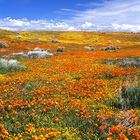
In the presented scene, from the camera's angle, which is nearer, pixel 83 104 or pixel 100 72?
pixel 83 104

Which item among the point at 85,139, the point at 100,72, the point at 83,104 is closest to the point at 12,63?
the point at 100,72

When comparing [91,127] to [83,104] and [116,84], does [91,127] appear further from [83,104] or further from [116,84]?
[116,84]

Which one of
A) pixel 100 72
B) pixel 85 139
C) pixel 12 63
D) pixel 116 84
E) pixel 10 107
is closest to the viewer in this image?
pixel 85 139

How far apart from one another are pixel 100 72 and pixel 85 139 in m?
11.7

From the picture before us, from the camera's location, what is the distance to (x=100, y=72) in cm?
2109

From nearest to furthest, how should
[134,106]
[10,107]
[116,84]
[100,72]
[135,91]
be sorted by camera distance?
[10,107]
[134,106]
[135,91]
[116,84]
[100,72]

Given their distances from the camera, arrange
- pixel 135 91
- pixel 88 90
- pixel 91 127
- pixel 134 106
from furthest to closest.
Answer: pixel 88 90 → pixel 135 91 → pixel 134 106 → pixel 91 127

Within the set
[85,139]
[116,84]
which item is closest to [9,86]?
[116,84]

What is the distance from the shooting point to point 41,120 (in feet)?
36.0

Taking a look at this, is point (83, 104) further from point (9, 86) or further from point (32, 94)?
point (9, 86)

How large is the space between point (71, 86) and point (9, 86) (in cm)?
317

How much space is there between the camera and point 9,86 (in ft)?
54.0

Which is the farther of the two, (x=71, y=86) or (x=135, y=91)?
(x=71, y=86)

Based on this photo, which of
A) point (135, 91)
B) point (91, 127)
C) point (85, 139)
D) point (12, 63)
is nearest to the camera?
point (85, 139)
